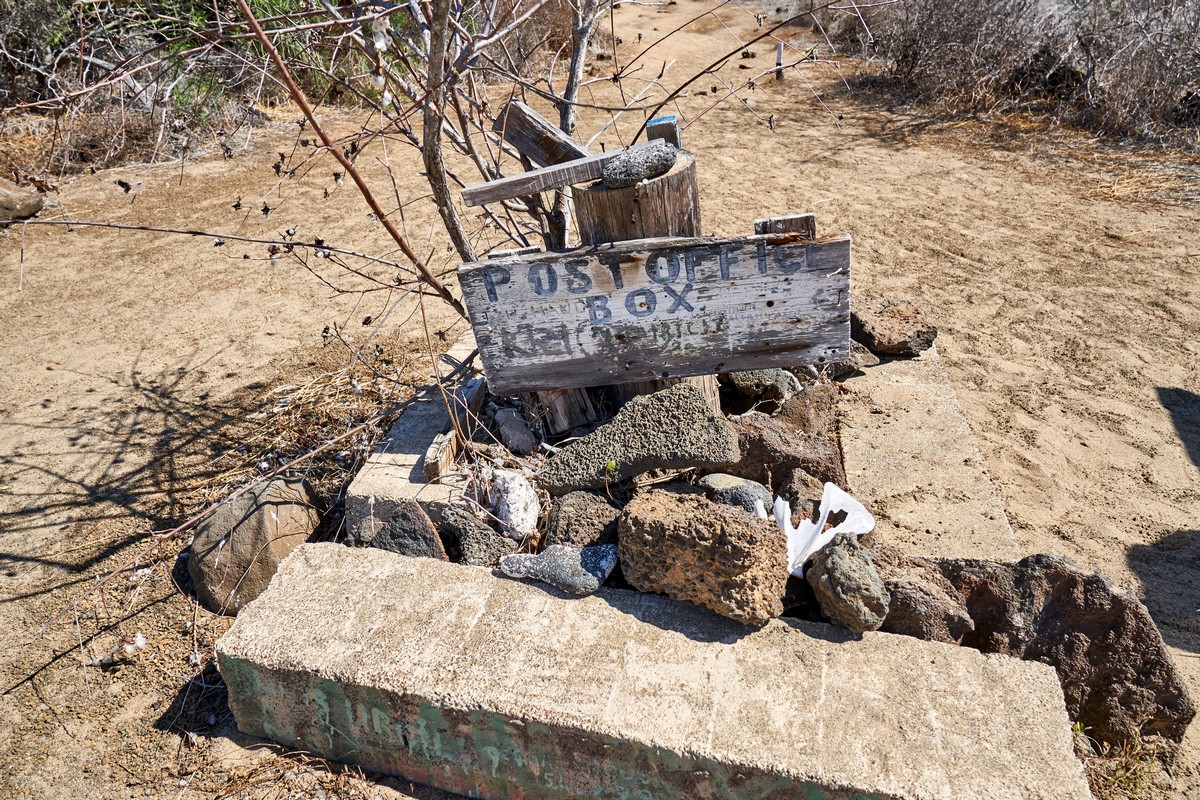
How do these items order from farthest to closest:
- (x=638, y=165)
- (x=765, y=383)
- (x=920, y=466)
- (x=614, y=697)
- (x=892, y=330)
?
(x=892, y=330) → (x=765, y=383) → (x=920, y=466) → (x=638, y=165) → (x=614, y=697)

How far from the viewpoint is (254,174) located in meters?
8.60

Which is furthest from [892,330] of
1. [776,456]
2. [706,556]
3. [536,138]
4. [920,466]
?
[706,556]

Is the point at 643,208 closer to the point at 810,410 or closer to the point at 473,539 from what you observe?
the point at 810,410

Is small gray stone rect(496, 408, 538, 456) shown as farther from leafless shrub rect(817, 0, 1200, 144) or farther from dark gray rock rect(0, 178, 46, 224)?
leafless shrub rect(817, 0, 1200, 144)

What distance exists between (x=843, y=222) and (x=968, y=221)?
101cm

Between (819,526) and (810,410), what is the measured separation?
0.75 m

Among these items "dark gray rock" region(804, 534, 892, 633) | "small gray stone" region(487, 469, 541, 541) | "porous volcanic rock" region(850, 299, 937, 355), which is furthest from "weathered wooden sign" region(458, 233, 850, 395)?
"porous volcanic rock" region(850, 299, 937, 355)

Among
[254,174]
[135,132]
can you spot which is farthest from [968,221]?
[135,132]

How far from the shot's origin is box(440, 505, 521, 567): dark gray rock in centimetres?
290

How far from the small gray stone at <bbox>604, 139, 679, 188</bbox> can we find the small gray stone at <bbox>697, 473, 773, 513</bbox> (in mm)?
1109

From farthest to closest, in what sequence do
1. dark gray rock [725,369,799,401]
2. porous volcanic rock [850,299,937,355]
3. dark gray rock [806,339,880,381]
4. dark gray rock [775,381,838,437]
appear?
porous volcanic rock [850,299,937,355] < dark gray rock [806,339,880,381] < dark gray rock [725,369,799,401] < dark gray rock [775,381,838,437]

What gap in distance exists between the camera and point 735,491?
116 inches

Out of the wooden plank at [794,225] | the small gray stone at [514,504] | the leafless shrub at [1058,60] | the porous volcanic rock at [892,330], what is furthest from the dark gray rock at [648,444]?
the leafless shrub at [1058,60]

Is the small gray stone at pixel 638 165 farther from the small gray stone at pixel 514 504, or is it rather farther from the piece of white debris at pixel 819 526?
the piece of white debris at pixel 819 526
